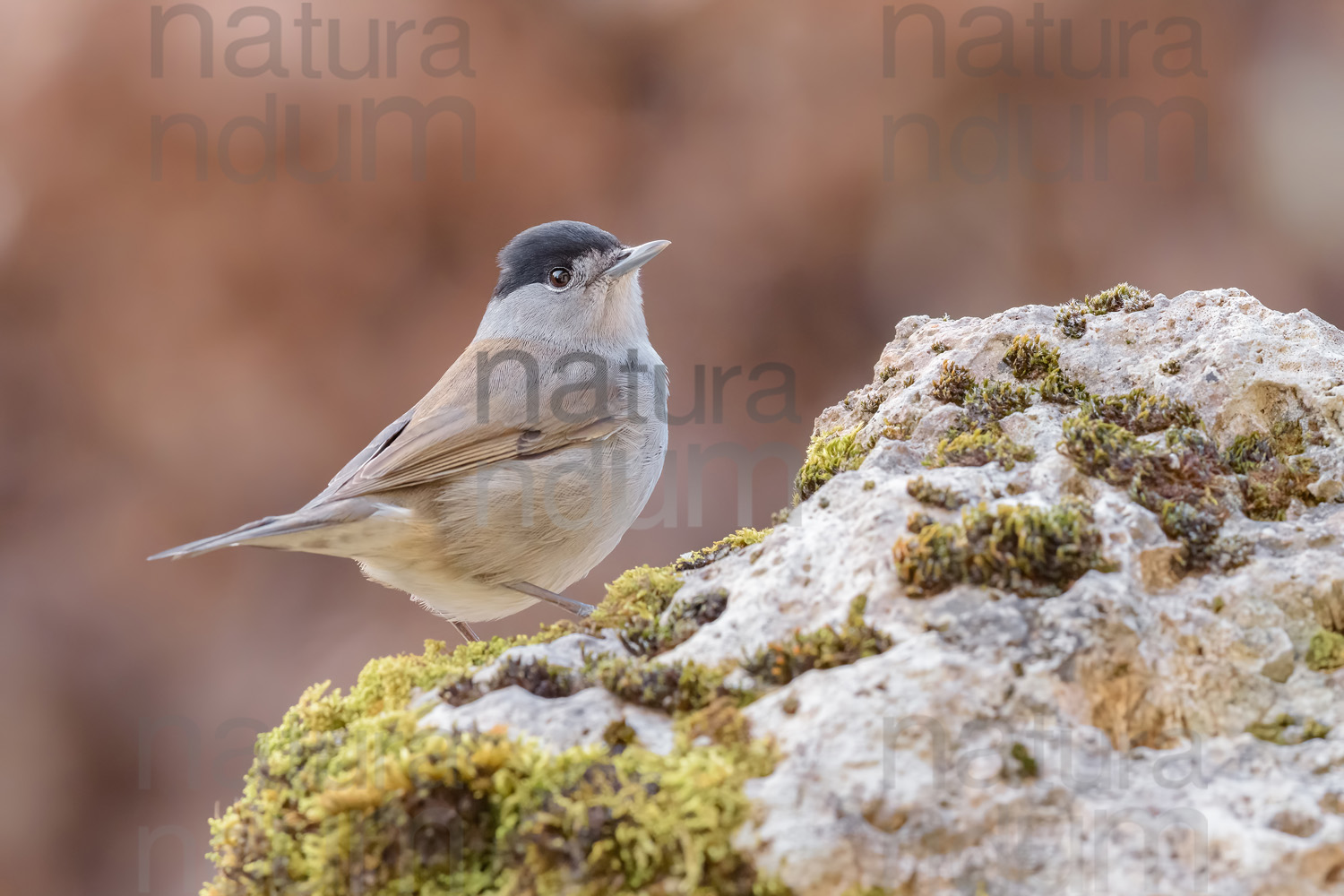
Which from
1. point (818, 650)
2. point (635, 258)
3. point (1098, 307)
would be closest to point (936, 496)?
point (818, 650)

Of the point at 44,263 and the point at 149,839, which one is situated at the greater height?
the point at 44,263

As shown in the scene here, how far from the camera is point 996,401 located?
276cm

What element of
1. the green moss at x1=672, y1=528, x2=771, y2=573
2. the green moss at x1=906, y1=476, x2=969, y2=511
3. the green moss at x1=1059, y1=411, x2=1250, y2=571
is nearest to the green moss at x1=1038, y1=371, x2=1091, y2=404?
the green moss at x1=1059, y1=411, x2=1250, y2=571

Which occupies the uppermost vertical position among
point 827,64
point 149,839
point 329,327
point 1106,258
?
point 827,64

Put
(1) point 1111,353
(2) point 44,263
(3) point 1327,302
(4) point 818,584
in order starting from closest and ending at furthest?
(4) point 818,584 < (1) point 1111,353 < (3) point 1327,302 < (2) point 44,263

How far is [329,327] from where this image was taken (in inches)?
308

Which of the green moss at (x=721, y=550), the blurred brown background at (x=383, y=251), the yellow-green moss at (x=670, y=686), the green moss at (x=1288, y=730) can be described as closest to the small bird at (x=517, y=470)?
the green moss at (x=721, y=550)

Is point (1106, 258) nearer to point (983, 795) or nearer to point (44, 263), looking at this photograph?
point (983, 795)

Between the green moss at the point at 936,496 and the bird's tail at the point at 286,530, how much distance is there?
1894 mm

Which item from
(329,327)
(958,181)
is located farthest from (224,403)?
(958,181)

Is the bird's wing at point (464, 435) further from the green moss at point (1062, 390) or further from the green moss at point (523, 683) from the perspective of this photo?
the green moss at point (1062, 390)

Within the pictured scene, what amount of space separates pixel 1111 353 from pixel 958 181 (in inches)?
184

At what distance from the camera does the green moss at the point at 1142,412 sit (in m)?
2.56

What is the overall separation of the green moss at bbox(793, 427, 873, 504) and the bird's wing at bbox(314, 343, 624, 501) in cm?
87
